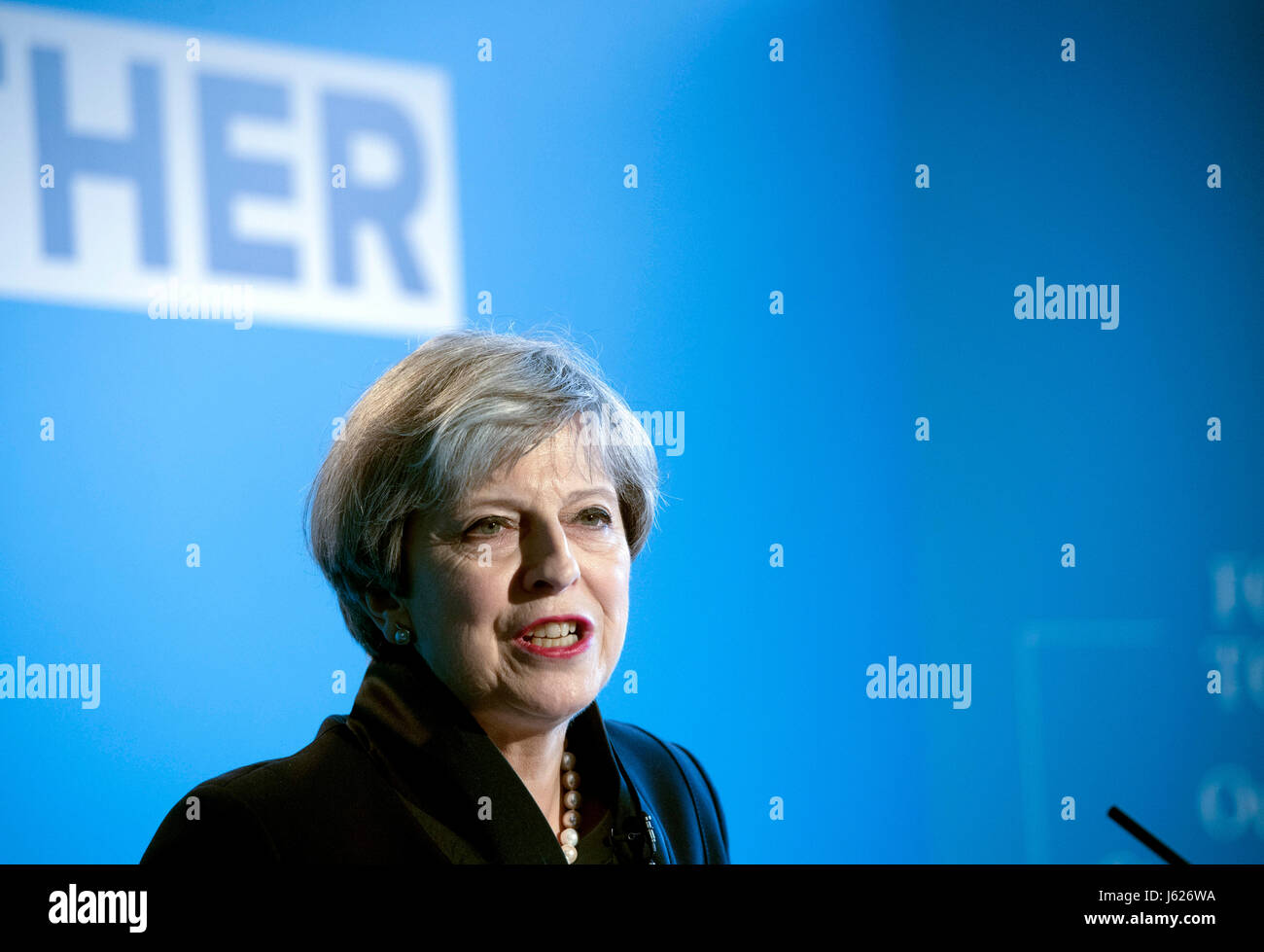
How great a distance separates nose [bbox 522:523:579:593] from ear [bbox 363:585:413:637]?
214 mm

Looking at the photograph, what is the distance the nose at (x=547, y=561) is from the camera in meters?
1.74

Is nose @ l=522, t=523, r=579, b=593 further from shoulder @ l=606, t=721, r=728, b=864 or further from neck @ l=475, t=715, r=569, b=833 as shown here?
shoulder @ l=606, t=721, r=728, b=864

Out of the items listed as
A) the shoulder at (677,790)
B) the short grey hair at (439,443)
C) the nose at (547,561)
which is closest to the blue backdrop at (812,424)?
the shoulder at (677,790)

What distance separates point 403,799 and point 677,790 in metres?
0.50

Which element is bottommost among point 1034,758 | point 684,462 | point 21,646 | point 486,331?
point 1034,758

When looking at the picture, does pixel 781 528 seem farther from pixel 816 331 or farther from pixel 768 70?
pixel 768 70

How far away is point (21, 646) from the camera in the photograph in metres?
2.09

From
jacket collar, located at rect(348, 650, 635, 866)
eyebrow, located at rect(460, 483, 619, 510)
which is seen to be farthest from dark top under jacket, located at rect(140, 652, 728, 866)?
eyebrow, located at rect(460, 483, 619, 510)

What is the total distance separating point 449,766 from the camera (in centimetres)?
171

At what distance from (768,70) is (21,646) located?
1822 mm

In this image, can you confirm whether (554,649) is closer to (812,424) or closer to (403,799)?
(403,799)

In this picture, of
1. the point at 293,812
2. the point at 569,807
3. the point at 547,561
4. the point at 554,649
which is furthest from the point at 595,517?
the point at 293,812

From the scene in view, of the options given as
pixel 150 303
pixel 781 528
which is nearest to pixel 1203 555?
pixel 781 528
